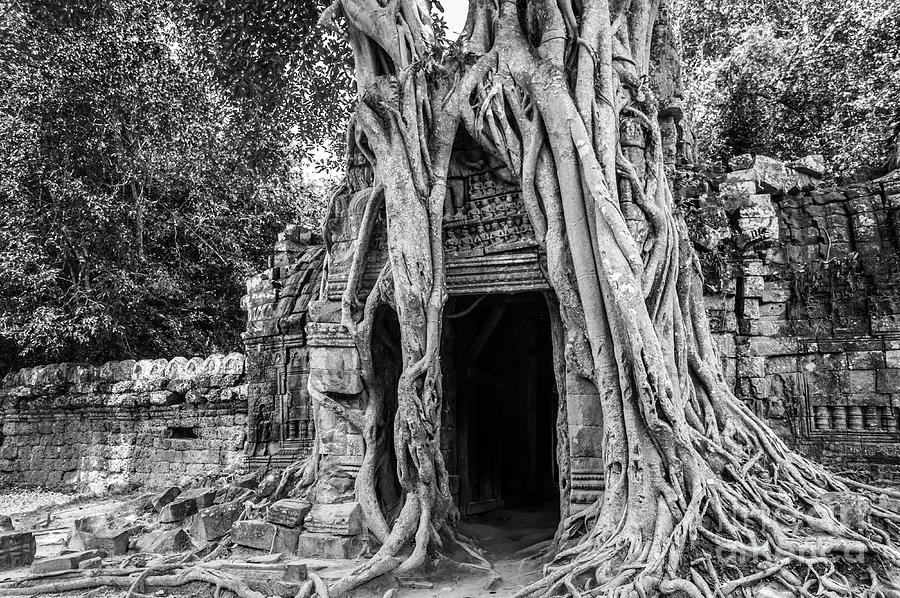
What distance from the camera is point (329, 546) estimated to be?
4.83 m

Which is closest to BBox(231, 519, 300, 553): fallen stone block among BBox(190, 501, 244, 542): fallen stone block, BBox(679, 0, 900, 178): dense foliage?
BBox(190, 501, 244, 542): fallen stone block

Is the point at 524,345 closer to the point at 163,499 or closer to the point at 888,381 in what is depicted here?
the point at 888,381

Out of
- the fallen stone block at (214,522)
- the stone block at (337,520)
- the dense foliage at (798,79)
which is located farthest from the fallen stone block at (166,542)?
the dense foliage at (798,79)

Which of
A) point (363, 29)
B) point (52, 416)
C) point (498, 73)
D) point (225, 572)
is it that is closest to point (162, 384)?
point (52, 416)

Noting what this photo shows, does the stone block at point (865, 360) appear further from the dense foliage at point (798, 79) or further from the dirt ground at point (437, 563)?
the dirt ground at point (437, 563)

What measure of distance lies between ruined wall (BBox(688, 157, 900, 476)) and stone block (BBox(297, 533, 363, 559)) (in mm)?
3403

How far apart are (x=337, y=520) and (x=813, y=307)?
436 centimetres

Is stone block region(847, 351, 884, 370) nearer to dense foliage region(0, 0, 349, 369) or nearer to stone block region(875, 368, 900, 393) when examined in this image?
stone block region(875, 368, 900, 393)

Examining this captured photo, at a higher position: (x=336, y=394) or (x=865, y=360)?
(x=865, y=360)

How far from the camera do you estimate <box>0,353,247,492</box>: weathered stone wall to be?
8.25m

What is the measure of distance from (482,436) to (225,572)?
2.91m

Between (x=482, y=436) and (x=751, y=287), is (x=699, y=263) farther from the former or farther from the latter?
(x=482, y=436)

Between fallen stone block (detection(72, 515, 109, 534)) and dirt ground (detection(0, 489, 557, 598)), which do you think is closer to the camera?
dirt ground (detection(0, 489, 557, 598))

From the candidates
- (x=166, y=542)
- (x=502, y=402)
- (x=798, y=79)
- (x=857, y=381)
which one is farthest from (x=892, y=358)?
(x=166, y=542)
